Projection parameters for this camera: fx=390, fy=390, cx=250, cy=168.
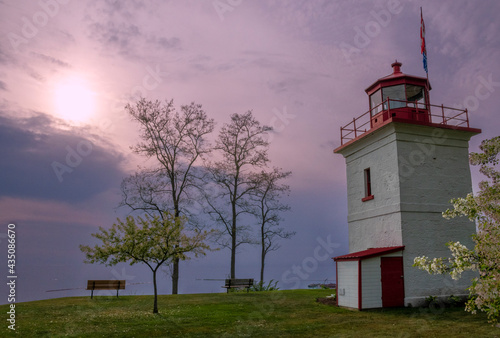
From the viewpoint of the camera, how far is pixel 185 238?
1770 centimetres

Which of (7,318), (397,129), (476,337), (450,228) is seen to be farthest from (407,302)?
(7,318)

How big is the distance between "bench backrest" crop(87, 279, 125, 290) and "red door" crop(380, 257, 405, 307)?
14.8m

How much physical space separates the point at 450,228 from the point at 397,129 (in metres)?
5.41

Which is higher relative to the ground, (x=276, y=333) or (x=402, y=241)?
(x=402, y=241)

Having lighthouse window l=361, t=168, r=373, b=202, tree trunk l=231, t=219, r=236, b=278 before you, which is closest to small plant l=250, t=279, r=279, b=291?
tree trunk l=231, t=219, r=236, b=278

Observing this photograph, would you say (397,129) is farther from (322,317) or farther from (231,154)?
(231,154)

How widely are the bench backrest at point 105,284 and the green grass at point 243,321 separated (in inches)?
128

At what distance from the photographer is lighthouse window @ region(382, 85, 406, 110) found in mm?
20641

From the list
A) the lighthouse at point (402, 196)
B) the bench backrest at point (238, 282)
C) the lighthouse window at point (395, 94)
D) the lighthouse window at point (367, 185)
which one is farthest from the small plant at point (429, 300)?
the bench backrest at point (238, 282)

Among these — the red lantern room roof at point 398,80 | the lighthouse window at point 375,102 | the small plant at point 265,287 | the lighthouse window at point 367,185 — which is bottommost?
the small plant at point 265,287

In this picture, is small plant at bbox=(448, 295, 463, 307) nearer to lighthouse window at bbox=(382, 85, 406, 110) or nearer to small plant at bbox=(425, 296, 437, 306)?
small plant at bbox=(425, 296, 437, 306)

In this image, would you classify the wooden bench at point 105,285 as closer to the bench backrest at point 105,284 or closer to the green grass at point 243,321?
the bench backrest at point 105,284

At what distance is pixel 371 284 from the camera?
16.9 metres

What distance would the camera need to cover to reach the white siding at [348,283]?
17.0 meters
